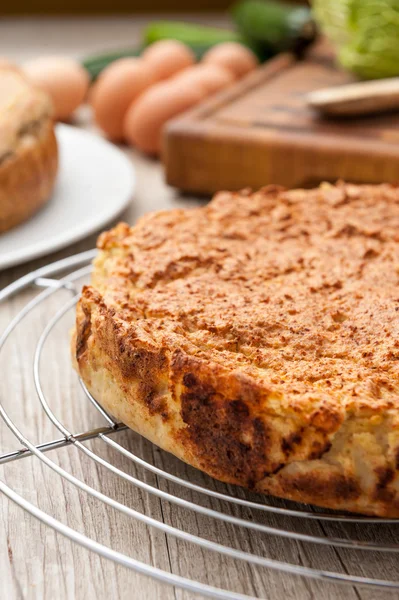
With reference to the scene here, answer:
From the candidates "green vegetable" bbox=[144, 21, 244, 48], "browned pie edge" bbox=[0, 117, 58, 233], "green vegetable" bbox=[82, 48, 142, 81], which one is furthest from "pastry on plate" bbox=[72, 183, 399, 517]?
"green vegetable" bbox=[144, 21, 244, 48]

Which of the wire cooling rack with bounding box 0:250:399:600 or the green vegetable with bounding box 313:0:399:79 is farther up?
the green vegetable with bounding box 313:0:399:79

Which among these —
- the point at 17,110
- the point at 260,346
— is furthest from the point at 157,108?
the point at 260,346

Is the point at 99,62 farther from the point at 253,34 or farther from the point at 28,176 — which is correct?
the point at 28,176

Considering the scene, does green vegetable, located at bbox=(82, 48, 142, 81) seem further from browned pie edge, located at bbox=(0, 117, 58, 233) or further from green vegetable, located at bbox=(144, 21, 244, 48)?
browned pie edge, located at bbox=(0, 117, 58, 233)

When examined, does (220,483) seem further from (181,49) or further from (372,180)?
(181,49)

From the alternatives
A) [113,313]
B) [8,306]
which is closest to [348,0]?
[8,306]
